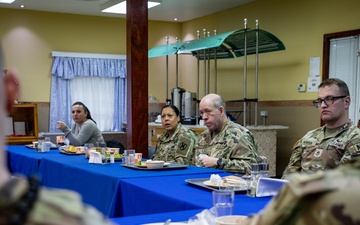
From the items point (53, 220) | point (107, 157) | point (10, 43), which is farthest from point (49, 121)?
point (53, 220)

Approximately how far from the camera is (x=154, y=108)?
29.2 feet

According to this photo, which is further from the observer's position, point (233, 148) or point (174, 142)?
point (174, 142)

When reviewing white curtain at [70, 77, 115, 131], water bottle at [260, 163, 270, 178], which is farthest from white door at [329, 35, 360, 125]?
white curtain at [70, 77, 115, 131]

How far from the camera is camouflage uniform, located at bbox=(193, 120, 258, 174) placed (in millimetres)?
3266

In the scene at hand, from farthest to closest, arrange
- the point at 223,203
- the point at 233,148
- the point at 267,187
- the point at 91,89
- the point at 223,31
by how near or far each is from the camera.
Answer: the point at 91,89
the point at 223,31
the point at 233,148
the point at 267,187
the point at 223,203

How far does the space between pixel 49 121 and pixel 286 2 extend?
4685 millimetres

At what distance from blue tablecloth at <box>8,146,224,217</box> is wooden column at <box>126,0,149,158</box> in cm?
89

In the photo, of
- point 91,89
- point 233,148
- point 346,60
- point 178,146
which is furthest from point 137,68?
point 91,89

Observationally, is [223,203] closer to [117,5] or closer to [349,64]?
[349,64]

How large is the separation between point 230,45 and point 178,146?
336 cm

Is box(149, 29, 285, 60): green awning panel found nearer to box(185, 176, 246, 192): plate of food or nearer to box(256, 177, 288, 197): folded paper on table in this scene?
box(185, 176, 246, 192): plate of food

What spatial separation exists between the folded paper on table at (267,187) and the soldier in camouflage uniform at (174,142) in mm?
1814

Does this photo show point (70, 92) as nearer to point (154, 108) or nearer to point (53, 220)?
point (154, 108)

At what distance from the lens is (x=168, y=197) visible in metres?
2.27
